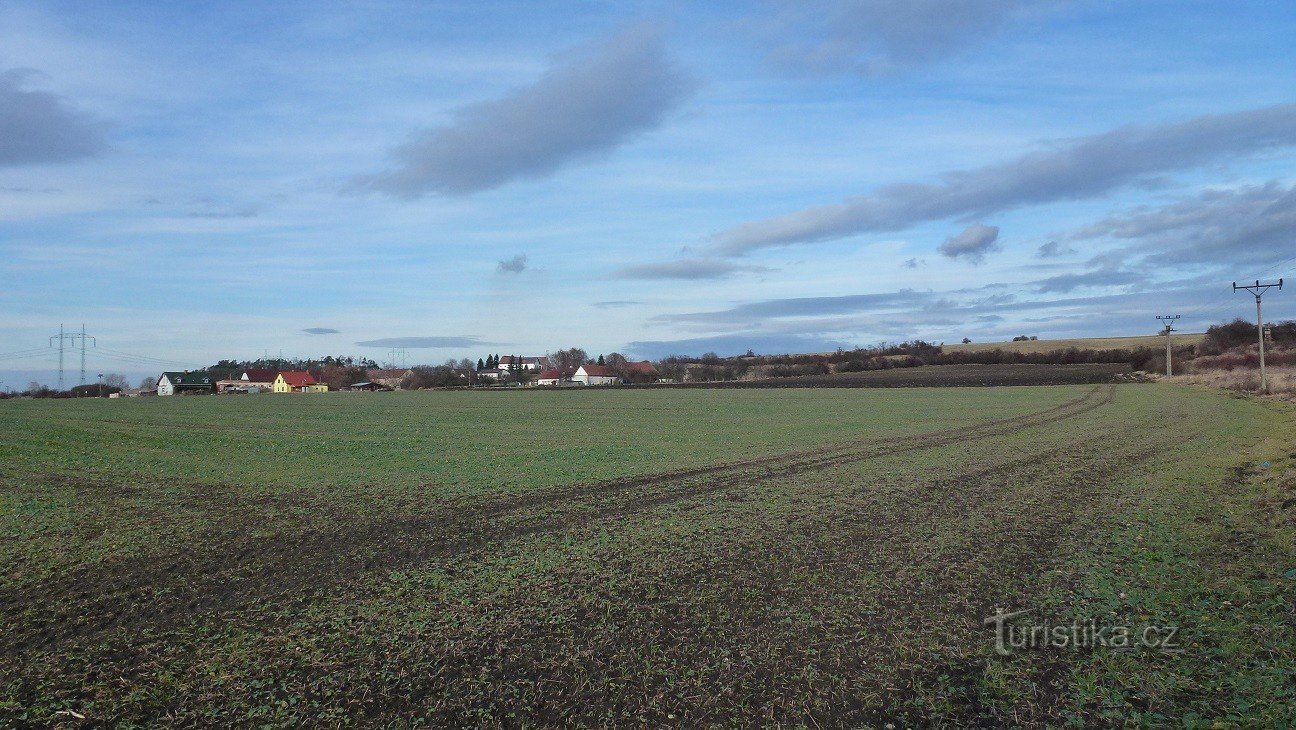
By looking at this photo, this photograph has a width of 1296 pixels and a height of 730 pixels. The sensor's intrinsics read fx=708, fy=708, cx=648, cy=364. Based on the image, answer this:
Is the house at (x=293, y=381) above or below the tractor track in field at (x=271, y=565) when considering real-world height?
above

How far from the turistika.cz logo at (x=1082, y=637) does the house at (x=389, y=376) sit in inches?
4800

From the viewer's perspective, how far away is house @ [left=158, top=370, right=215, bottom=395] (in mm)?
132250

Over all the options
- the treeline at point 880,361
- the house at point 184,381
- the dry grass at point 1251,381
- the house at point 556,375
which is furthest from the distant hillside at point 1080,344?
the house at point 184,381

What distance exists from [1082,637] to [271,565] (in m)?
7.97

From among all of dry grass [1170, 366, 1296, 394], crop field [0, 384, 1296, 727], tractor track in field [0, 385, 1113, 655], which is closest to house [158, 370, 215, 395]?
crop field [0, 384, 1296, 727]

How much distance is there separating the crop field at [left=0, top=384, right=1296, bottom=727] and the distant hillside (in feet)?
394

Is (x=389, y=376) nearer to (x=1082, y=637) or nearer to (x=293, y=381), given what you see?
(x=293, y=381)

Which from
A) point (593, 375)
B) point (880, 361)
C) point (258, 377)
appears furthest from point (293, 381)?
point (880, 361)

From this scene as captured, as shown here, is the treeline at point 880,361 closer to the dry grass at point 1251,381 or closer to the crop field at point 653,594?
the dry grass at point 1251,381

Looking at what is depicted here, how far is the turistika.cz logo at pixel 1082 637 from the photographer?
522 centimetres

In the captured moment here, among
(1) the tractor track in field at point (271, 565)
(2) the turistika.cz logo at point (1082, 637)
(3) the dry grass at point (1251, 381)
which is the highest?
(3) the dry grass at point (1251, 381)

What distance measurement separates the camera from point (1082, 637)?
5.42 metres

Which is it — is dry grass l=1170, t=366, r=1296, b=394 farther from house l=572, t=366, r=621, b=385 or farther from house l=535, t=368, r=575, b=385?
house l=535, t=368, r=575, b=385

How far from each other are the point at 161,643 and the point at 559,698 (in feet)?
11.3
